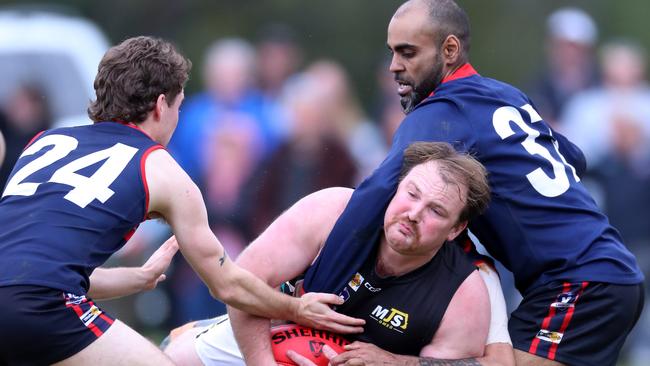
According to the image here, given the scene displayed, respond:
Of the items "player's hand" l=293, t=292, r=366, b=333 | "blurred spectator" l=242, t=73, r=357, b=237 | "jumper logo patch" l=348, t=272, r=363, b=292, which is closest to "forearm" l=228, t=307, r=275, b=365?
"player's hand" l=293, t=292, r=366, b=333

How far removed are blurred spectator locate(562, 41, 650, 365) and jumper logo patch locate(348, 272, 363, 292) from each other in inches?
234

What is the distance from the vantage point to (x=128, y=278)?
543 cm

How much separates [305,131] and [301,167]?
33cm

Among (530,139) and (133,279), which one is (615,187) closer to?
(530,139)

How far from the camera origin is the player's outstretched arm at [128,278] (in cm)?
537

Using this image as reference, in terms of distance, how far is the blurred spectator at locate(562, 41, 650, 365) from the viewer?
415 inches

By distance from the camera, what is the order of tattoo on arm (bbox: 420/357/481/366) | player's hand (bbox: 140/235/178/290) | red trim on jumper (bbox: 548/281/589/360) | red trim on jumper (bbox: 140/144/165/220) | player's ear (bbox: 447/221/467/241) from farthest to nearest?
1. player's hand (bbox: 140/235/178/290)
2. red trim on jumper (bbox: 548/281/589/360)
3. player's ear (bbox: 447/221/467/241)
4. tattoo on arm (bbox: 420/357/481/366)
5. red trim on jumper (bbox: 140/144/165/220)

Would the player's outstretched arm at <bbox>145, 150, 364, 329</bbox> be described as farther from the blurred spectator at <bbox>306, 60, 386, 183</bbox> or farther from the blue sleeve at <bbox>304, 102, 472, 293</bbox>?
the blurred spectator at <bbox>306, 60, 386, 183</bbox>

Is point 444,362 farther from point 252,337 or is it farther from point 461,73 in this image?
point 461,73

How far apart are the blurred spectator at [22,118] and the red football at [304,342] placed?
20.2 ft

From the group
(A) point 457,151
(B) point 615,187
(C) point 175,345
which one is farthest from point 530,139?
(B) point 615,187

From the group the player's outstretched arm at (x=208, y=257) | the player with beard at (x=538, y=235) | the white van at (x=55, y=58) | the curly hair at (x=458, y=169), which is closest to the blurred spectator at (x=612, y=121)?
the white van at (x=55, y=58)

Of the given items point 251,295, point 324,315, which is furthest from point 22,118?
point 324,315

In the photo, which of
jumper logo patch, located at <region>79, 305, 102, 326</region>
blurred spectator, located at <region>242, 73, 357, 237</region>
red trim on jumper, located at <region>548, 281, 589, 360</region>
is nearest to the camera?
jumper logo patch, located at <region>79, 305, 102, 326</region>
